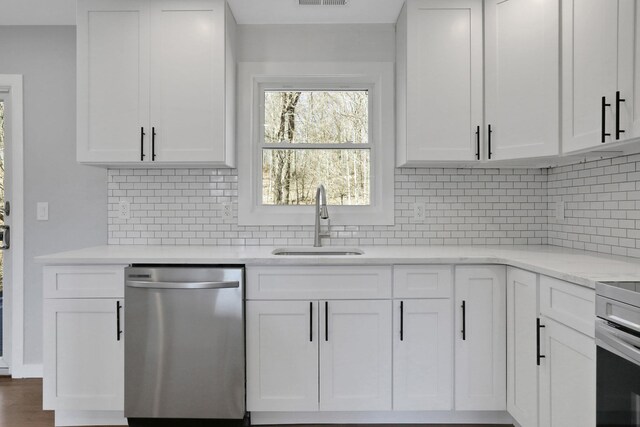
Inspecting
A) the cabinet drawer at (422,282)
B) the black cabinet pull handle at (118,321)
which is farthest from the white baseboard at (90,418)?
the cabinet drawer at (422,282)

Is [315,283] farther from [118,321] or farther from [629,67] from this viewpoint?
[629,67]

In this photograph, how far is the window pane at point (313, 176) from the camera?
284 cm

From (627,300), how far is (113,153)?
249cm

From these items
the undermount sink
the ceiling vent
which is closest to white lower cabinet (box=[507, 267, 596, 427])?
the undermount sink

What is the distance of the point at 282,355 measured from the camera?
216cm

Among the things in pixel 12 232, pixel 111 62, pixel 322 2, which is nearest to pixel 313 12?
pixel 322 2

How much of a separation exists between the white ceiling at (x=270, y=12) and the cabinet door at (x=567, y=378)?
1986 millimetres

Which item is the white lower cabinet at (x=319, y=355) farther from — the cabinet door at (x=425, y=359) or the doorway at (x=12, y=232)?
the doorway at (x=12, y=232)

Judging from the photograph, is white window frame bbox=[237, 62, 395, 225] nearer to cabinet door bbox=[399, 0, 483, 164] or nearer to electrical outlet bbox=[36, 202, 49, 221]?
cabinet door bbox=[399, 0, 483, 164]

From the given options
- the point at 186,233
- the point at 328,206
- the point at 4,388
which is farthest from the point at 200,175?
the point at 4,388

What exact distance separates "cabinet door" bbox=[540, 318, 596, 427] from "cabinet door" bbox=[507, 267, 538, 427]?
0.08 metres

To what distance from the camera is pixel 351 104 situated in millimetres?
2861

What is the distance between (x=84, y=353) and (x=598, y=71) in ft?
9.01

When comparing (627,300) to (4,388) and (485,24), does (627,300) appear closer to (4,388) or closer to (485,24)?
(485,24)
